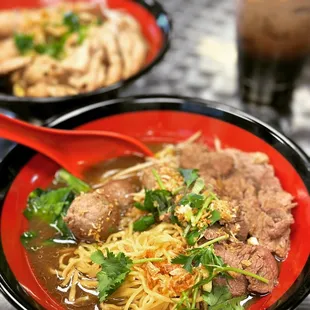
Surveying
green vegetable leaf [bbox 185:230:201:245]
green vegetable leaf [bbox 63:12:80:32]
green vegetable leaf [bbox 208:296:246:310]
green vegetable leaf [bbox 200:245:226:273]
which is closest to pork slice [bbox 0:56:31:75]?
green vegetable leaf [bbox 63:12:80:32]

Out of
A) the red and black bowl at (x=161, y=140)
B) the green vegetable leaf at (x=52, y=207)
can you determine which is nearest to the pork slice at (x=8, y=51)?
the red and black bowl at (x=161, y=140)

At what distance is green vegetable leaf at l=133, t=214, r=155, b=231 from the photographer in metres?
1.71

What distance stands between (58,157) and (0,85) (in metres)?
0.92

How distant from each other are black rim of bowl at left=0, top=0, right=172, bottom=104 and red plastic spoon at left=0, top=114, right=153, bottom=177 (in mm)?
268

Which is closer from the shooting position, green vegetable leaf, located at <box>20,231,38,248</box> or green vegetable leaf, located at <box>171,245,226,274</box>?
green vegetable leaf, located at <box>171,245,226,274</box>

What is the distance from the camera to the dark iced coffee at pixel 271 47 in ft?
7.86

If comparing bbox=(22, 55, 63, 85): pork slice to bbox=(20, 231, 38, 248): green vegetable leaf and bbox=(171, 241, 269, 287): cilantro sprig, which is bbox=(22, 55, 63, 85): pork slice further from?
bbox=(171, 241, 269, 287): cilantro sprig

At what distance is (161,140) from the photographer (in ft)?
7.16

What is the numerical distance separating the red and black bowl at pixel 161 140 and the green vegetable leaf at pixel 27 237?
0.05 feet

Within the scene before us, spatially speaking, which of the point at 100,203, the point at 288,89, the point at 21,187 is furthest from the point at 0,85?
the point at 288,89

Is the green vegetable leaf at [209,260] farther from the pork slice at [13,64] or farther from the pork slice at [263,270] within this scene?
the pork slice at [13,64]

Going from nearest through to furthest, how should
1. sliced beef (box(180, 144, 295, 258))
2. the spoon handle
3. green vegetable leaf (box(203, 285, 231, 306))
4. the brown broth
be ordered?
1. green vegetable leaf (box(203, 285, 231, 306))
2. the brown broth
3. sliced beef (box(180, 144, 295, 258))
4. the spoon handle

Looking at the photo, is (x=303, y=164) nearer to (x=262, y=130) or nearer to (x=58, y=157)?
(x=262, y=130)

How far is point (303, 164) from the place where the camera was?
1.77m
